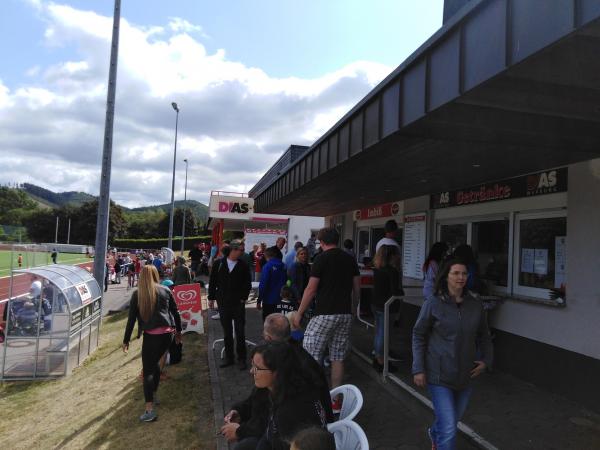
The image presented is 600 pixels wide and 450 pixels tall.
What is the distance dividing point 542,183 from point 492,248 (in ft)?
4.70

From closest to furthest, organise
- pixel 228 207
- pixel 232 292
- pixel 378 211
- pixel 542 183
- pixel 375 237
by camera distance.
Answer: pixel 542 183 < pixel 232 292 < pixel 378 211 < pixel 375 237 < pixel 228 207

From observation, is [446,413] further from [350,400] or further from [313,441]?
[313,441]

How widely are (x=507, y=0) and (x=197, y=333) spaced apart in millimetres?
7963

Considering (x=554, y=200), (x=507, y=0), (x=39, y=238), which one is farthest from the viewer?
(x=39, y=238)

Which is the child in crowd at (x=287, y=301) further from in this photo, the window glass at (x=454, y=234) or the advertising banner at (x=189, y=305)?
the window glass at (x=454, y=234)

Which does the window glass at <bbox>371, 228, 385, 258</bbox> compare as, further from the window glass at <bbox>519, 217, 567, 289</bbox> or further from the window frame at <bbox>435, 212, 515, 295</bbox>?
the window glass at <bbox>519, 217, 567, 289</bbox>

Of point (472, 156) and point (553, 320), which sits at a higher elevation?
point (472, 156)

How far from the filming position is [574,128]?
11.9ft

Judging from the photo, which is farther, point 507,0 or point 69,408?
point 69,408

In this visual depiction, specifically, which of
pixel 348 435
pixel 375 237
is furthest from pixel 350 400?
pixel 375 237

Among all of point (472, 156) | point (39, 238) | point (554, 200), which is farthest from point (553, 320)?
point (39, 238)

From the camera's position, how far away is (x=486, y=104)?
126 inches

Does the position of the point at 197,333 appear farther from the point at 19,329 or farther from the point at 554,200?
the point at 554,200

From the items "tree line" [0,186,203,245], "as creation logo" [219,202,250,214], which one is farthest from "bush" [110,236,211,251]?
"as creation logo" [219,202,250,214]
